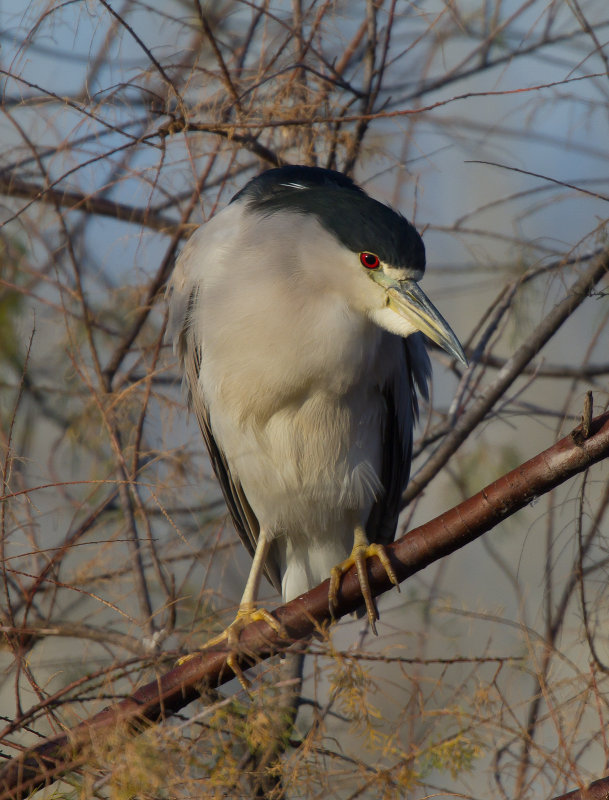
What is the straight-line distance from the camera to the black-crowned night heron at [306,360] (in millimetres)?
2059

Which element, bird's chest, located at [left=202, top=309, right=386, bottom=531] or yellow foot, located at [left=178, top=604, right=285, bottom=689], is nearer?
yellow foot, located at [left=178, top=604, right=285, bottom=689]

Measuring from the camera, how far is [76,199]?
266 centimetres

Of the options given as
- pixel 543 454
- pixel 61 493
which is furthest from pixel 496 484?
pixel 61 493

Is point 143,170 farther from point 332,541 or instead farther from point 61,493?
point 332,541

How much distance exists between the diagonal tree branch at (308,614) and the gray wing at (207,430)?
0.79m

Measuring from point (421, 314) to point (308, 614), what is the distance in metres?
0.70

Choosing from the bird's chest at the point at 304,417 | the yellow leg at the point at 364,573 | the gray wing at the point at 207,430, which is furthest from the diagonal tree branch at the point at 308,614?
the gray wing at the point at 207,430

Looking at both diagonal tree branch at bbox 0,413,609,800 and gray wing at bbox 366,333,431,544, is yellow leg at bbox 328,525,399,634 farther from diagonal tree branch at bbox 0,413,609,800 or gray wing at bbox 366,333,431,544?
gray wing at bbox 366,333,431,544

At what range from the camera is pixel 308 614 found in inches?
64.0

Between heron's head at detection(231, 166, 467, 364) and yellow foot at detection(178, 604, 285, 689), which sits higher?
heron's head at detection(231, 166, 467, 364)

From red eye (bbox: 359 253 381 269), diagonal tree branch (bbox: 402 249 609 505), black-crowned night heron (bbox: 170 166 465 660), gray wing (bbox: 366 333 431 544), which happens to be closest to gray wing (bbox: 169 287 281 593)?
black-crowned night heron (bbox: 170 166 465 660)

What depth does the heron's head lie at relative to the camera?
1.98 meters

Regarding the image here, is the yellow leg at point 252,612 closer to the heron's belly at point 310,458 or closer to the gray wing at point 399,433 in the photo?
the heron's belly at point 310,458

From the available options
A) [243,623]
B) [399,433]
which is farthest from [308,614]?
[399,433]
